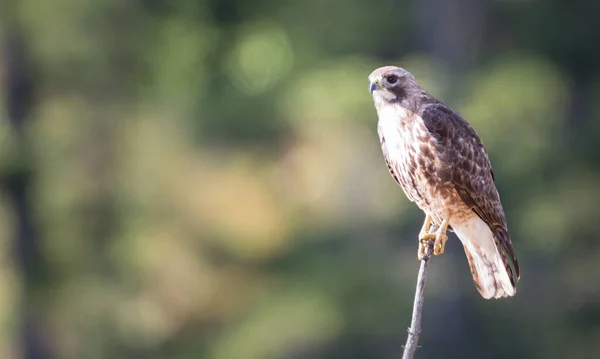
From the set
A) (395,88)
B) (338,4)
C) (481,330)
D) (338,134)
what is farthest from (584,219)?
(395,88)

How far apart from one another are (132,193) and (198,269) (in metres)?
1.23

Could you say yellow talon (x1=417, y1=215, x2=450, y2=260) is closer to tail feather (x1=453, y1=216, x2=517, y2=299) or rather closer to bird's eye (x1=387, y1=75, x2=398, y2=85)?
tail feather (x1=453, y1=216, x2=517, y2=299)

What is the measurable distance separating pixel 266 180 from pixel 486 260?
27.4 ft

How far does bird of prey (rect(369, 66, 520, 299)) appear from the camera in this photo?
174 inches

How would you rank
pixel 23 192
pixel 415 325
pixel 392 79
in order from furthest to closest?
pixel 23 192 → pixel 392 79 → pixel 415 325

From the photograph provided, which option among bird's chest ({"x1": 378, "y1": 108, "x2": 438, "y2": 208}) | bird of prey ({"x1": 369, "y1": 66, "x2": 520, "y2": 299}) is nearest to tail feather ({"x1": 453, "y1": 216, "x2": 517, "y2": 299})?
bird of prey ({"x1": 369, "y1": 66, "x2": 520, "y2": 299})

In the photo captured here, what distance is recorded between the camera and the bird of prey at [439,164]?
443 cm

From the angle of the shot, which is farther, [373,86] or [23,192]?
[23,192]

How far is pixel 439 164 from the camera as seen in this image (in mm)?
4488

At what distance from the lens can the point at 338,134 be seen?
12.7m

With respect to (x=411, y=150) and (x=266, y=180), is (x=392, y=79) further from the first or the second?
(x=266, y=180)

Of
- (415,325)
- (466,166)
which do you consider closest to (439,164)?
(466,166)

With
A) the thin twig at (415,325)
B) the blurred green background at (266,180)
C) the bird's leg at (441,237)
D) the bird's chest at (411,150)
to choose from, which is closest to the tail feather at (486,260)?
the bird's leg at (441,237)

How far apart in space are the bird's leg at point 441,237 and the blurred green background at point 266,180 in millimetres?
6398
